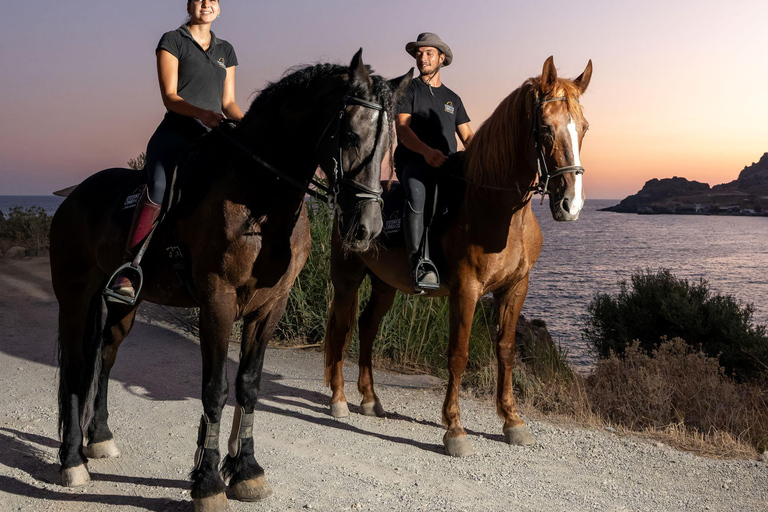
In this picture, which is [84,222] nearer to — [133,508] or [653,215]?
[133,508]

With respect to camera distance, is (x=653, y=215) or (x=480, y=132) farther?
(x=653, y=215)

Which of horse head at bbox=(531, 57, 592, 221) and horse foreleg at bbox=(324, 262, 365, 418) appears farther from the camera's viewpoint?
horse foreleg at bbox=(324, 262, 365, 418)

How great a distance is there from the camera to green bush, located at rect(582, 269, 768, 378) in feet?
39.8

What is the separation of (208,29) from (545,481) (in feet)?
13.4

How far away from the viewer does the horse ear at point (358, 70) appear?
10.9 ft

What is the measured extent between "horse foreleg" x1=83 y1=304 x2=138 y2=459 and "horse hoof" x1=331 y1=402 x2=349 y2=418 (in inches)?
80.7

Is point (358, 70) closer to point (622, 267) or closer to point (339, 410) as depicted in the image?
point (339, 410)

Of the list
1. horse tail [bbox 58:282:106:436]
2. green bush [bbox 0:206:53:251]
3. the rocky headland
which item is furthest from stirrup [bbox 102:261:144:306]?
the rocky headland

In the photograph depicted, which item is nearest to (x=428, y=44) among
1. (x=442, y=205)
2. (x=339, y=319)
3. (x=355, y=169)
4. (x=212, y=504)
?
(x=442, y=205)

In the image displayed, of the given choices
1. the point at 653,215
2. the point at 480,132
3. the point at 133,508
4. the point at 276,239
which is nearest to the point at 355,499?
the point at 133,508

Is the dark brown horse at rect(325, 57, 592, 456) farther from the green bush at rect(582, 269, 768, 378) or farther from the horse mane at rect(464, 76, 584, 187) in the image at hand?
the green bush at rect(582, 269, 768, 378)

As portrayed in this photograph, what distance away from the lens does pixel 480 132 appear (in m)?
5.42

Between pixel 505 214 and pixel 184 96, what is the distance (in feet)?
8.73

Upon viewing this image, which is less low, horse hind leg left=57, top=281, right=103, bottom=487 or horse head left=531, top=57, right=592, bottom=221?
horse head left=531, top=57, right=592, bottom=221
